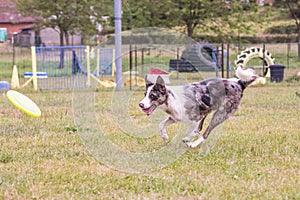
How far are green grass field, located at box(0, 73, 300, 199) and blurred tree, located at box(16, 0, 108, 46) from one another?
21972mm

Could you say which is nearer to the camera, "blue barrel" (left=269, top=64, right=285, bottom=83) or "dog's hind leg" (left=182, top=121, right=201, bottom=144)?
"dog's hind leg" (left=182, top=121, right=201, bottom=144)

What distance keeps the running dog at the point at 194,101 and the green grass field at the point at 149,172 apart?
36 cm

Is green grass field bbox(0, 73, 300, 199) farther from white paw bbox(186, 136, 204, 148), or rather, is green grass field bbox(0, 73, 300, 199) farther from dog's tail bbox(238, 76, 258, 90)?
dog's tail bbox(238, 76, 258, 90)

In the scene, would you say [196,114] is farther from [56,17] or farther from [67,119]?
[56,17]

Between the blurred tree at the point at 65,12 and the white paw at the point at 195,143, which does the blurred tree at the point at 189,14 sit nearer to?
the blurred tree at the point at 65,12

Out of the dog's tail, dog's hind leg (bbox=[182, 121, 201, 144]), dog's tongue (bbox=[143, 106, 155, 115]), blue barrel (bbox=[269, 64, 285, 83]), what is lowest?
blue barrel (bbox=[269, 64, 285, 83])

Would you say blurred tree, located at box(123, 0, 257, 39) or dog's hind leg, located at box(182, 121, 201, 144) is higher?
blurred tree, located at box(123, 0, 257, 39)

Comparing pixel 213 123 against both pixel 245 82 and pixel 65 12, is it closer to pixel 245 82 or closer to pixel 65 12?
pixel 245 82

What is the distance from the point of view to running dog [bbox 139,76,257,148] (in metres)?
6.65

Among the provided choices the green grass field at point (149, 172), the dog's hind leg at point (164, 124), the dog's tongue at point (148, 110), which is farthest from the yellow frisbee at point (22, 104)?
the dog's tongue at point (148, 110)

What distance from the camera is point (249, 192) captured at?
203 inches

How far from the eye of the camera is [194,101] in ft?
22.9

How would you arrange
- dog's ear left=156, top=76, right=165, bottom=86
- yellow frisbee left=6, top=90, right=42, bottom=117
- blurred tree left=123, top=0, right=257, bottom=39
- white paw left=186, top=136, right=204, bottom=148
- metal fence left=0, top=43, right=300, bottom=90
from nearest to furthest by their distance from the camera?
dog's ear left=156, top=76, right=165, bottom=86 < white paw left=186, top=136, right=204, bottom=148 < yellow frisbee left=6, top=90, right=42, bottom=117 < metal fence left=0, top=43, right=300, bottom=90 < blurred tree left=123, top=0, right=257, bottom=39

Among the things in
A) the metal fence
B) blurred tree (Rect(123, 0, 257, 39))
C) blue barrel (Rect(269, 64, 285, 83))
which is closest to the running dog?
the metal fence
